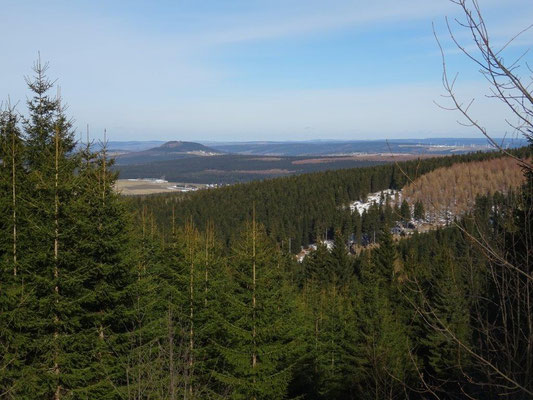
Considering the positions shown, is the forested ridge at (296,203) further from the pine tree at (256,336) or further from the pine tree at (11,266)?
the pine tree at (11,266)

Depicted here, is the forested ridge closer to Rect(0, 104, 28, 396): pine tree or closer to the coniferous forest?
the coniferous forest

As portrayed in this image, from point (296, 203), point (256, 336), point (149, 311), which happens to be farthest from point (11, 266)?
point (296, 203)

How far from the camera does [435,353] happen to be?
21391mm

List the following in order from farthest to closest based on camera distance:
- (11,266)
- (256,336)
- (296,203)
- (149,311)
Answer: (296,203) → (149,311) → (256,336) → (11,266)

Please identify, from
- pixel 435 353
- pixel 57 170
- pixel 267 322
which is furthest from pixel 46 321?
pixel 435 353

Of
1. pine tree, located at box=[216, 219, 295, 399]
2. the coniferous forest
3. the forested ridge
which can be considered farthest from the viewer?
the forested ridge

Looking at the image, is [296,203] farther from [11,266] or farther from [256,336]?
[11,266]

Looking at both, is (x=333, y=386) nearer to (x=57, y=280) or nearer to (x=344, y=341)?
(x=344, y=341)

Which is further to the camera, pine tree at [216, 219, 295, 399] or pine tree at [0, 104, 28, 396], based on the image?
pine tree at [216, 219, 295, 399]

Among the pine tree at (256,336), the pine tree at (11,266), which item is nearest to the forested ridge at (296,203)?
the pine tree at (256,336)

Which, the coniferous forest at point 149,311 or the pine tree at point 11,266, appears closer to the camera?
the coniferous forest at point 149,311

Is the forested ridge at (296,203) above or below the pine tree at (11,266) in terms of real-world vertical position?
below

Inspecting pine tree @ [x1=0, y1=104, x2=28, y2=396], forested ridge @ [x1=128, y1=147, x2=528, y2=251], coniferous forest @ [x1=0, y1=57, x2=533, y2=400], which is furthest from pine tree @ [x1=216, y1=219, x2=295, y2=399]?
forested ridge @ [x1=128, y1=147, x2=528, y2=251]

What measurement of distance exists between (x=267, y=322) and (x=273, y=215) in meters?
81.3
